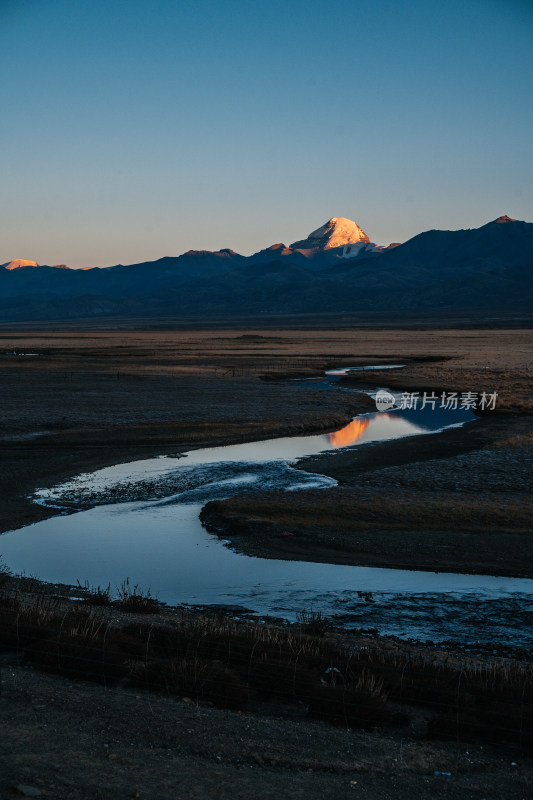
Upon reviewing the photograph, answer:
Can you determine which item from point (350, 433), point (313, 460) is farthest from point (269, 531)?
point (350, 433)

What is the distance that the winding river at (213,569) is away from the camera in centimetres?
1634

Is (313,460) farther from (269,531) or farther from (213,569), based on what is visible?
(213,569)

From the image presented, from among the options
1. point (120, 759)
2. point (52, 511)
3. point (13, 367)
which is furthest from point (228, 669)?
point (13, 367)

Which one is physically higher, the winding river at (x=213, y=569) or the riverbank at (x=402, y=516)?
the riverbank at (x=402, y=516)

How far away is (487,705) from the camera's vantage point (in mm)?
11141

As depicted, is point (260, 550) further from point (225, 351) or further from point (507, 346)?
point (507, 346)
